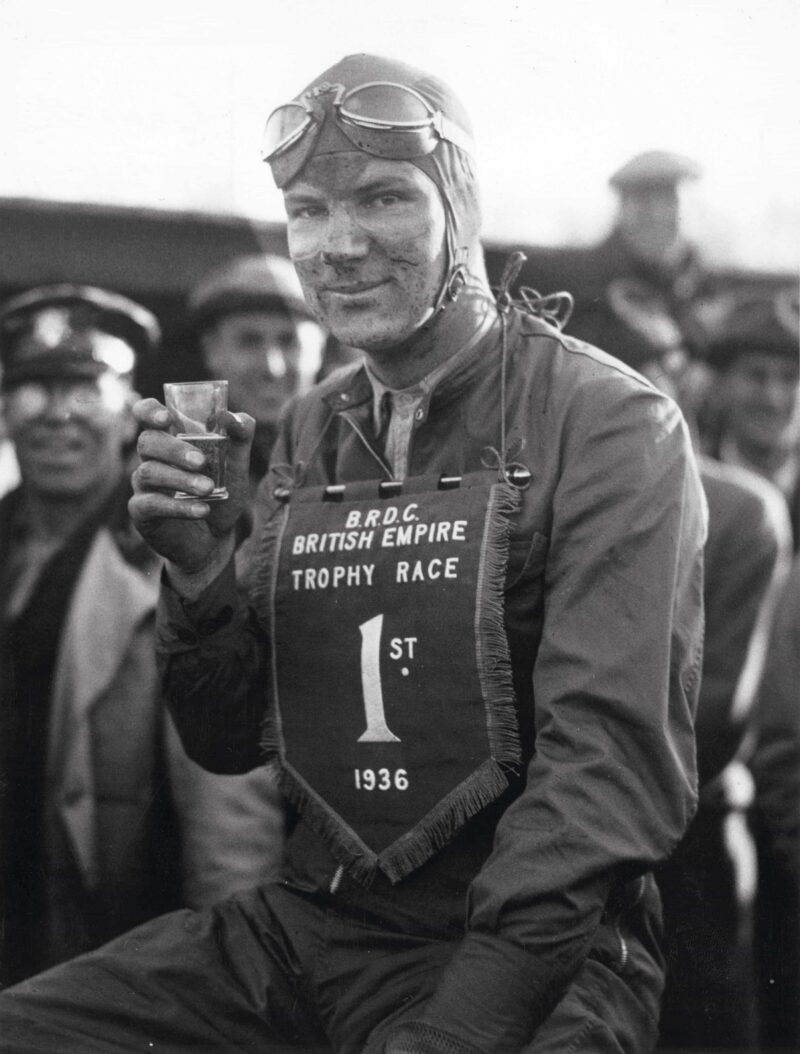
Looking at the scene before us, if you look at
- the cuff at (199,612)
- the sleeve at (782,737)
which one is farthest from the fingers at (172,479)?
the sleeve at (782,737)

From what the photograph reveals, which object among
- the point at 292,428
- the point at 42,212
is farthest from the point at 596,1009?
the point at 42,212

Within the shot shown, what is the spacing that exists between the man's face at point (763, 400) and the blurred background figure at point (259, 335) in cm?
192

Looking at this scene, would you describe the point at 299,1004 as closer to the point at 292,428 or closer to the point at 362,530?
the point at 362,530

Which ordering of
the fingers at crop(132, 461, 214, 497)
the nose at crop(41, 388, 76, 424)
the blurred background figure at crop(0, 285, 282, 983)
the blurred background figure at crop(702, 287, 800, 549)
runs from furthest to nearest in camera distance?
the blurred background figure at crop(702, 287, 800, 549) < the nose at crop(41, 388, 76, 424) < the blurred background figure at crop(0, 285, 282, 983) < the fingers at crop(132, 461, 214, 497)

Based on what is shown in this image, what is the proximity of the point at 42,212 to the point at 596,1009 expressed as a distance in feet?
11.3

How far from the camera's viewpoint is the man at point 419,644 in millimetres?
2379

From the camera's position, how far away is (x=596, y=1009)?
241 cm

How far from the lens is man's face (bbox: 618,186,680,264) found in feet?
17.1

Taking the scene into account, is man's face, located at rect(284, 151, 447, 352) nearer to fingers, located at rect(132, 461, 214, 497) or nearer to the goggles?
the goggles

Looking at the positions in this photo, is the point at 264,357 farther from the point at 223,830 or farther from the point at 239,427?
the point at 239,427

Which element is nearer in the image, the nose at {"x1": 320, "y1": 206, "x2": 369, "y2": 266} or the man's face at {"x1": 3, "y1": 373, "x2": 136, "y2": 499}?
the nose at {"x1": 320, "y1": 206, "x2": 369, "y2": 266}

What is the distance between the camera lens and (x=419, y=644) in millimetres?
2660

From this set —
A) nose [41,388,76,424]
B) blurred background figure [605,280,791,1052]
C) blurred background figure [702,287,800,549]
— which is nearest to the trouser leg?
blurred background figure [605,280,791,1052]

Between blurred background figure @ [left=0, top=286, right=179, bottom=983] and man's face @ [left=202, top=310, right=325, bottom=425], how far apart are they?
0.31 m
